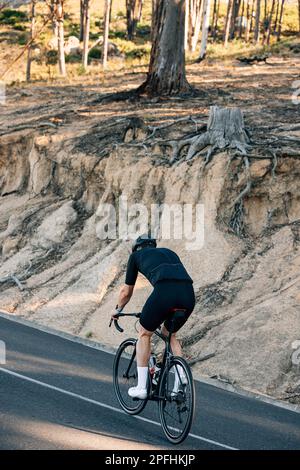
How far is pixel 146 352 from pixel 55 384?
6.96 feet

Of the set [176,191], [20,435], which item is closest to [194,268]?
[176,191]

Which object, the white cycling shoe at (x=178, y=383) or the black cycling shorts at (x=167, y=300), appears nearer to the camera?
the white cycling shoe at (x=178, y=383)

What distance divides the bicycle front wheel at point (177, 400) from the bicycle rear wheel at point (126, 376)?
872 mm

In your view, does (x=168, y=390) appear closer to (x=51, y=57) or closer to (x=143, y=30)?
(x=51, y=57)

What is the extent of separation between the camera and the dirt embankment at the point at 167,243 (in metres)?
14.8

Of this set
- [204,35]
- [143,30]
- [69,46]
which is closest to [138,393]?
[204,35]

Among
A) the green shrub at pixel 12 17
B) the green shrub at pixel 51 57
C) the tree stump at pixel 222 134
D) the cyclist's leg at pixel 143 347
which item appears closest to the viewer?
the cyclist's leg at pixel 143 347

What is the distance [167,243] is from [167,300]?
9.84m

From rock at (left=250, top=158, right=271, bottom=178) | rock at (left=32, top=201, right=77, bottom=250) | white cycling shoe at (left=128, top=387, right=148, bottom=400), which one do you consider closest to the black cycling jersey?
white cycling shoe at (left=128, top=387, right=148, bottom=400)

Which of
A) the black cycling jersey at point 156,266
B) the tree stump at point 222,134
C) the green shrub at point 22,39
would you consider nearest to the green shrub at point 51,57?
the green shrub at point 22,39

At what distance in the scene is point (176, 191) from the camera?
20.0m

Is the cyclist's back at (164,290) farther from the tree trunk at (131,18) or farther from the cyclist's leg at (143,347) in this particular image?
the tree trunk at (131,18)
